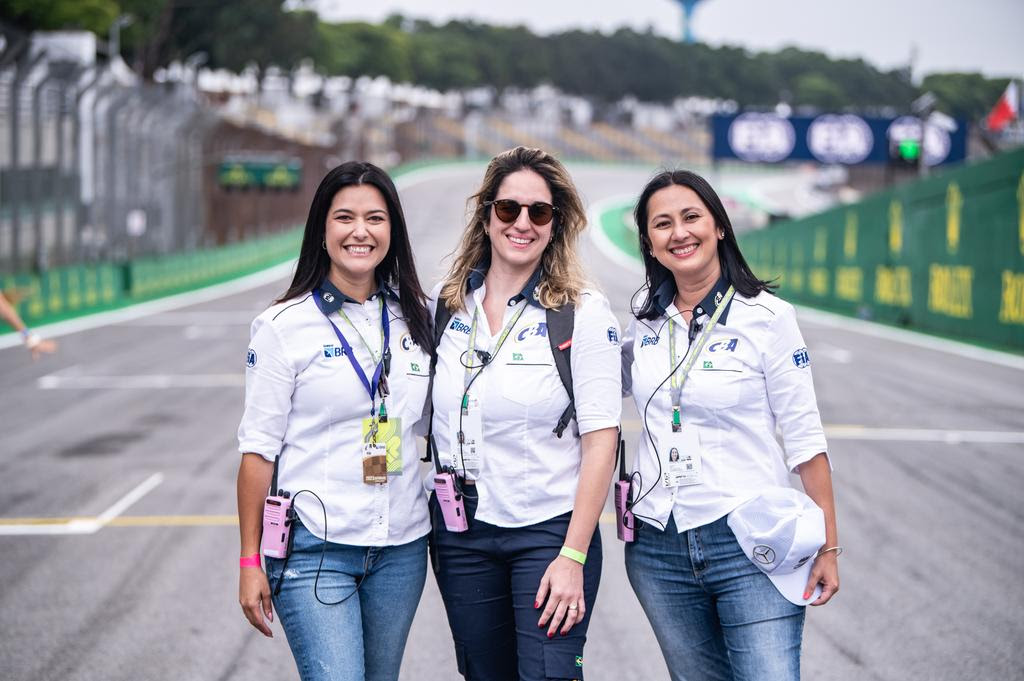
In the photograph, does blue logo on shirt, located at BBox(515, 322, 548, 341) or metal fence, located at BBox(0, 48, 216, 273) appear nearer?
blue logo on shirt, located at BBox(515, 322, 548, 341)

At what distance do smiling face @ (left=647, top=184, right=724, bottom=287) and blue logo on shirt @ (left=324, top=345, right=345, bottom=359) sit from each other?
918mm

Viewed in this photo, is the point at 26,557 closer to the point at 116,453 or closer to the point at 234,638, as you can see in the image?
the point at 234,638

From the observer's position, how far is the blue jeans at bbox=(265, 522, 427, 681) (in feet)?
9.73

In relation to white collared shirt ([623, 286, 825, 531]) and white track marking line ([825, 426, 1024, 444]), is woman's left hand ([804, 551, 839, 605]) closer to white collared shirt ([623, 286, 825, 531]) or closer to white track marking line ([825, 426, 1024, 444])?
white collared shirt ([623, 286, 825, 531])

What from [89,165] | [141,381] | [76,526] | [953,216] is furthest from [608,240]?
[76,526]

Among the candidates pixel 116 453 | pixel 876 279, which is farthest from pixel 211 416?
pixel 876 279

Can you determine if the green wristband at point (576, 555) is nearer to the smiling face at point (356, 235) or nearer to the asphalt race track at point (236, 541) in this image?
the smiling face at point (356, 235)

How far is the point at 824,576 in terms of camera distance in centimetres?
303

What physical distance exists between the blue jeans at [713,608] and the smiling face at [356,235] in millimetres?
1038

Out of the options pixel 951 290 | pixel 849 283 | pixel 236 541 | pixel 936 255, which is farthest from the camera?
pixel 849 283

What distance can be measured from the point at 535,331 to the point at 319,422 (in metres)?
0.62

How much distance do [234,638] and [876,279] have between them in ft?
69.9

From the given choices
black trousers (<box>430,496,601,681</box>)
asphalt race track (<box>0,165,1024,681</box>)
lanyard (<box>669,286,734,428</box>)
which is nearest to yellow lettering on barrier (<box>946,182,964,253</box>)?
asphalt race track (<box>0,165,1024,681</box>)

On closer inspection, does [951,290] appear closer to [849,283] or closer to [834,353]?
[834,353]
